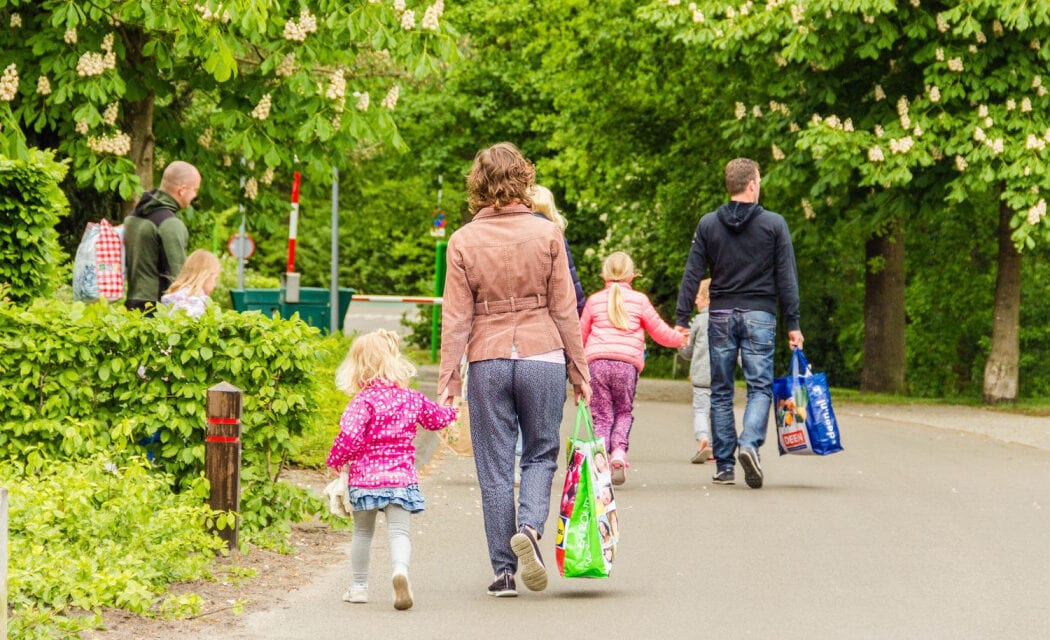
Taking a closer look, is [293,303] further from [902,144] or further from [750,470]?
[750,470]

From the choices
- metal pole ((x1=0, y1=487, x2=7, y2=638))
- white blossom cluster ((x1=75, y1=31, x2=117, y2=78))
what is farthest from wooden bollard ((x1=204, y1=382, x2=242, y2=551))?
white blossom cluster ((x1=75, y1=31, x2=117, y2=78))

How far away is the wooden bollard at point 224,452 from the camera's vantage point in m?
7.83

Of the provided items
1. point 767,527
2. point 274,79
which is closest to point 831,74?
point 274,79

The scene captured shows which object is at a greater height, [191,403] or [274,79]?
[274,79]

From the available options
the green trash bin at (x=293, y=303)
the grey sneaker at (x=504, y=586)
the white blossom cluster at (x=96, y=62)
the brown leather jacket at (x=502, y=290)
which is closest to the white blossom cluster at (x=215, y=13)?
the white blossom cluster at (x=96, y=62)

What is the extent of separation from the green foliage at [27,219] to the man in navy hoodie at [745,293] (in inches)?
158

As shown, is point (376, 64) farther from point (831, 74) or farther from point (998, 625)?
point (998, 625)

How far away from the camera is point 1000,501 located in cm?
1056

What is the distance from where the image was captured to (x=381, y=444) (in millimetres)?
6926

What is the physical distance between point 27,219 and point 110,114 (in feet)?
14.3

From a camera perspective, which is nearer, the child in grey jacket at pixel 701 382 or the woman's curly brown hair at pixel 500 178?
the woman's curly brown hair at pixel 500 178

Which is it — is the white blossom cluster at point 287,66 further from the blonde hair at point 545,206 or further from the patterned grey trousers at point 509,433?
the patterned grey trousers at point 509,433

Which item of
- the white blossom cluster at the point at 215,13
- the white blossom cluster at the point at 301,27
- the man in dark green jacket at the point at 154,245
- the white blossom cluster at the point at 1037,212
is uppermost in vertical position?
the white blossom cluster at the point at 301,27

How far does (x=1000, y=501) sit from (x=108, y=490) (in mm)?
5727
